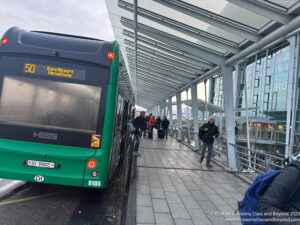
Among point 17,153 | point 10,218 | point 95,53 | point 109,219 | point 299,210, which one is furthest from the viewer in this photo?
point 95,53

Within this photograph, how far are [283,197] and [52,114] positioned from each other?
3.86m

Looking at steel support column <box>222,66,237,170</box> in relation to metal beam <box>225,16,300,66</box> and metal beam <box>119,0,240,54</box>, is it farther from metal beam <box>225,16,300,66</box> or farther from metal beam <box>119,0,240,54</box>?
metal beam <box>119,0,240,54</box>

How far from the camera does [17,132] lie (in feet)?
14.7

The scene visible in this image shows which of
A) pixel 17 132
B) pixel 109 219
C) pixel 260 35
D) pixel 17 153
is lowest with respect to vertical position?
pixel 109 219

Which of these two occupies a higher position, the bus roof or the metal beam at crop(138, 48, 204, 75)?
the metal beam at crop(138, 48, 204, 75)

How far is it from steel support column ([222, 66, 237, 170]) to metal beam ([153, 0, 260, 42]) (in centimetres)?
218

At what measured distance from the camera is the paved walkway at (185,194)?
4348 millimetres

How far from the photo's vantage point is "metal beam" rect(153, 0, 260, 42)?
6.33 metres

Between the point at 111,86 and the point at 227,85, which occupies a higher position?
the point at 227,85

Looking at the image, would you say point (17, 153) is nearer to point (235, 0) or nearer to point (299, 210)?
point (299, 210)

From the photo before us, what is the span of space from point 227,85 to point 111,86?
5.11 m

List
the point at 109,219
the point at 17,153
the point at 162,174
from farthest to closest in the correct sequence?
the point at 162,174 < the point at 17,153 < the point at 109,219

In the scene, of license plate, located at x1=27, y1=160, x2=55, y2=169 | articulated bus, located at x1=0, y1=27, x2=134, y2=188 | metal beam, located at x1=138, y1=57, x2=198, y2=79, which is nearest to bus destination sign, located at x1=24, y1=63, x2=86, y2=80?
articulated bus, located at x1=0, y1=27, x2=134, y2=188

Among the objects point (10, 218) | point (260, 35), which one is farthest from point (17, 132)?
point (260, 35)
